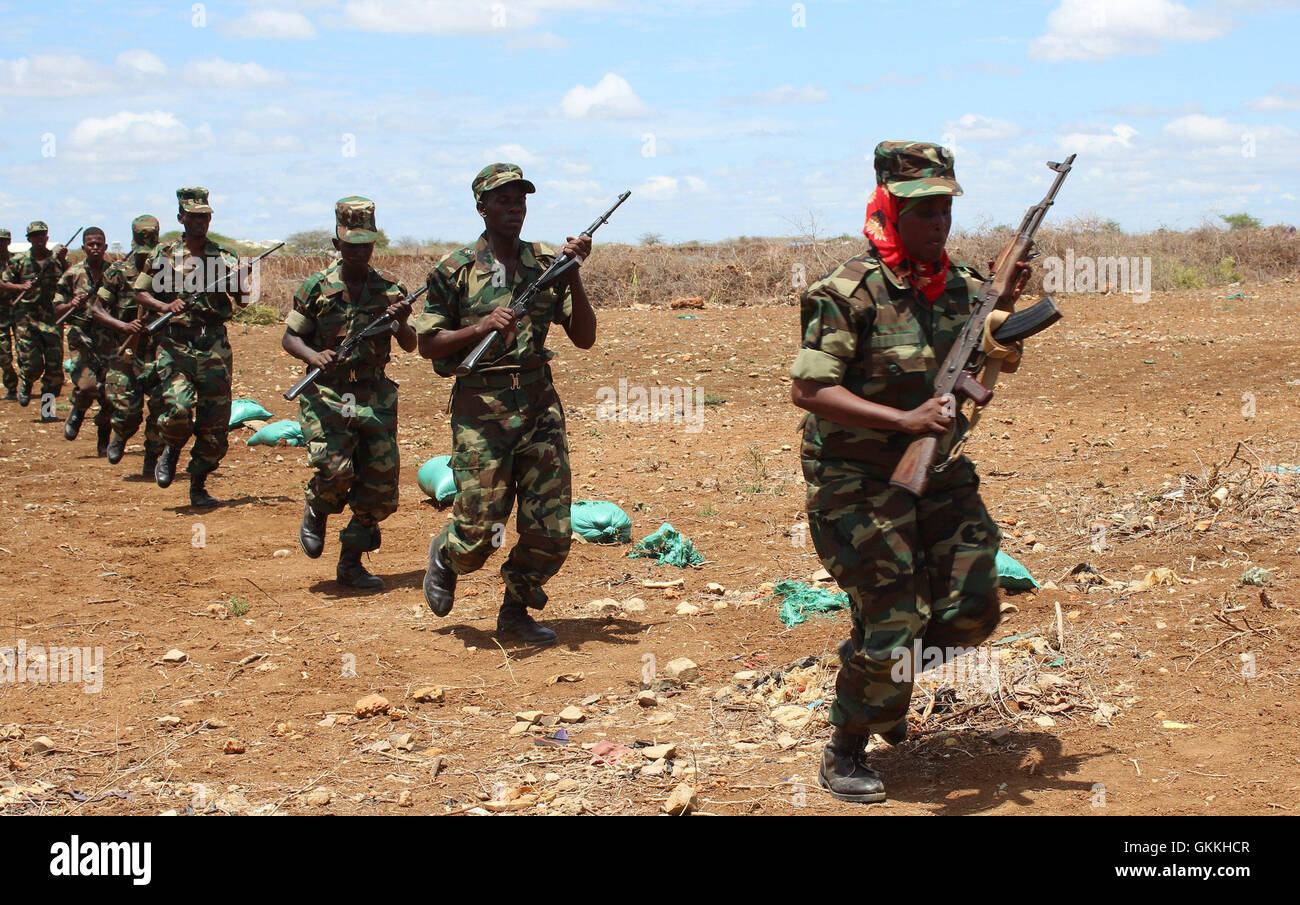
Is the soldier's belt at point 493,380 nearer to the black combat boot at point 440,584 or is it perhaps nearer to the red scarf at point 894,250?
the black combat boot at point 440,584

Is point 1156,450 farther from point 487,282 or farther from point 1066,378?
point 487,282

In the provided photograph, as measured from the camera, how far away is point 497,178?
6.00 m

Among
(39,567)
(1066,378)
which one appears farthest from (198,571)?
(1066,378)

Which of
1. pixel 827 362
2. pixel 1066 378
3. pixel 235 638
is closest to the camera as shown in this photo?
pixel 827 362

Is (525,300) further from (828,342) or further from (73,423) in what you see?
(73,423)

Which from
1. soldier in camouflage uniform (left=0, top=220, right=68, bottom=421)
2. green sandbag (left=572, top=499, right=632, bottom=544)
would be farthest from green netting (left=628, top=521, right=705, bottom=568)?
soldier in camouflage uniform (left=0, top=220, right=68, bottom=421)

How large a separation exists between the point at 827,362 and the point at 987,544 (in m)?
0.85

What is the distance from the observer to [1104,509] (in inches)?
296

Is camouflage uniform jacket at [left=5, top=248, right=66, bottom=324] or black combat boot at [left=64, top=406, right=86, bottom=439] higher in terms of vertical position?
camouflage uniform jacket at [left=5, top=248, right=66, bottom=324]

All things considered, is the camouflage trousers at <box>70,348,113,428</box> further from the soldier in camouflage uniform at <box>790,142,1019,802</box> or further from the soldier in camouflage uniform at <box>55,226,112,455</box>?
the soldier in camouflage uniform at <box>790,142,1019,802</box>

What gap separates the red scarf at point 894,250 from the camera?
413 cm

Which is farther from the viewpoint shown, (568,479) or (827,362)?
(568,479)

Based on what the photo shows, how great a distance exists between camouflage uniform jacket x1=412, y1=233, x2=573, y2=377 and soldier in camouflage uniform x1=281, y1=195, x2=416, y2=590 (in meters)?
1.32

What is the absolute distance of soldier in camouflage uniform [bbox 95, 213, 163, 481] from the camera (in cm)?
1115
